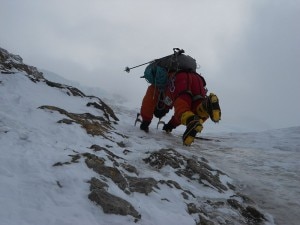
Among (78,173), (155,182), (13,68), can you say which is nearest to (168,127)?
(13,68)

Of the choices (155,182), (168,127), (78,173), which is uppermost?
(168,127)

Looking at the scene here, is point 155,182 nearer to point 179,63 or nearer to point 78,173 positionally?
point 78,173

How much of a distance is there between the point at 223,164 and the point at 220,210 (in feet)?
9.77

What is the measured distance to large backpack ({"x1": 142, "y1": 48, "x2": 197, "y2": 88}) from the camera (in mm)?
8266

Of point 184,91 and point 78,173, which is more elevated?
point 184,91

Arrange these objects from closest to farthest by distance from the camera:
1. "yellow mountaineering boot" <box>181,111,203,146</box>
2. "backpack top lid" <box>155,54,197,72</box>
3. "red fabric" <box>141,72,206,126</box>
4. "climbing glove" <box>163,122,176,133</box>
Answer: "yellow mountaineering boot" <box>181,111,203,146</box> < "red fabric" <box>141,72,206,126</box> < "backpack top lid" <box>155,54,197,72</box> < "climbing glove" <box>163,122,176,133</box>

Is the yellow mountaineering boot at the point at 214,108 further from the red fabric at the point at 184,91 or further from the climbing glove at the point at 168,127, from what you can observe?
the climbing glove at the point at 168,127

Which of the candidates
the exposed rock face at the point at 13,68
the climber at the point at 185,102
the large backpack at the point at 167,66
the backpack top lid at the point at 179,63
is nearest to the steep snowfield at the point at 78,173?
the climber at the point at 185,102

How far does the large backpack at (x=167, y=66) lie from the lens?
827cm

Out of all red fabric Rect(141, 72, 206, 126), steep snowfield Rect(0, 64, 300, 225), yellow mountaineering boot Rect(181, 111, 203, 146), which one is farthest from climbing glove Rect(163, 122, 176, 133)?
yellow mountaineering boot Rect(181, 111, 203, 146)

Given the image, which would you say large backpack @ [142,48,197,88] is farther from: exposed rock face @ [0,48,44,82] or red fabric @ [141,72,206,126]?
exposed rock face @ [0,48,44,82]

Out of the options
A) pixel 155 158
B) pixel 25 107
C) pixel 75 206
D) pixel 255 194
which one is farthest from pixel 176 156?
pixel 75 206

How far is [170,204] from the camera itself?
13.4 feet

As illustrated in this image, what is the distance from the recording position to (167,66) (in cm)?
846
